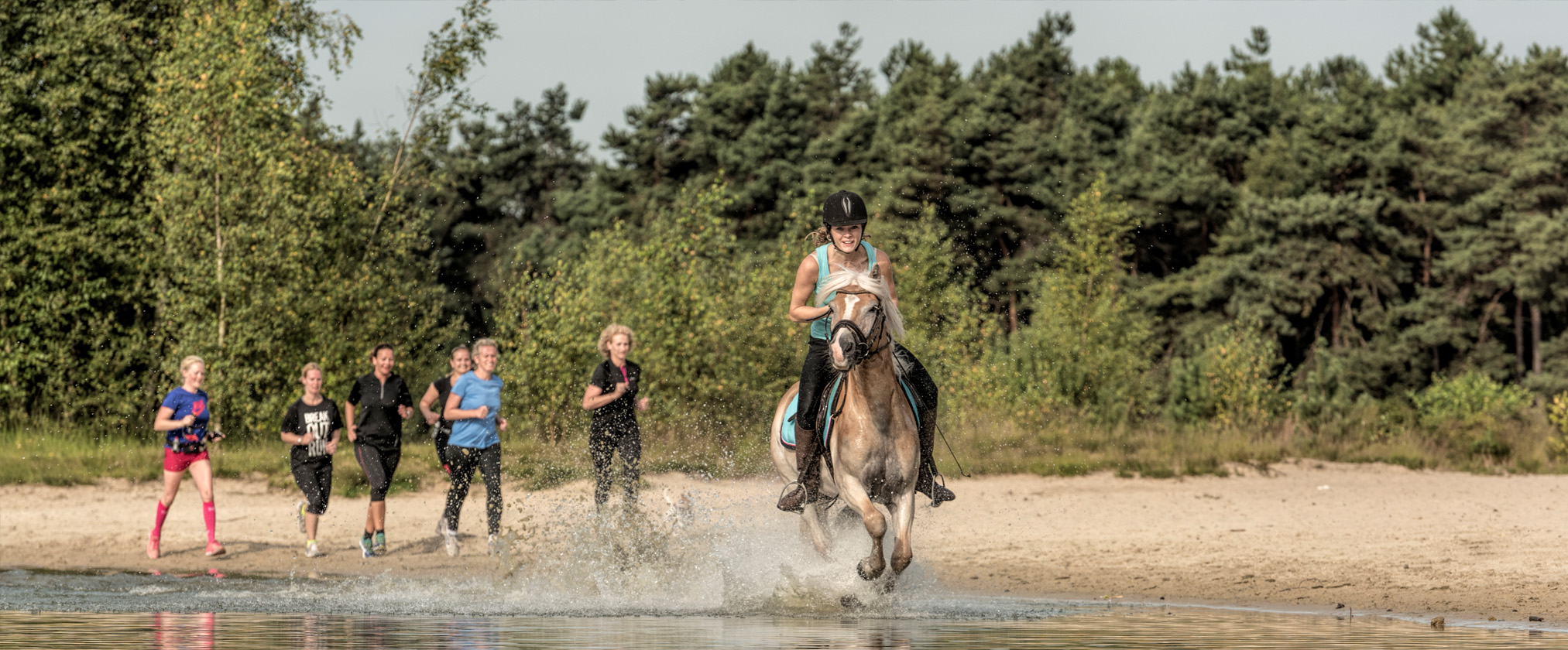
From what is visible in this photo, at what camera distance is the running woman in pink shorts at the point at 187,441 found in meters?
13.9

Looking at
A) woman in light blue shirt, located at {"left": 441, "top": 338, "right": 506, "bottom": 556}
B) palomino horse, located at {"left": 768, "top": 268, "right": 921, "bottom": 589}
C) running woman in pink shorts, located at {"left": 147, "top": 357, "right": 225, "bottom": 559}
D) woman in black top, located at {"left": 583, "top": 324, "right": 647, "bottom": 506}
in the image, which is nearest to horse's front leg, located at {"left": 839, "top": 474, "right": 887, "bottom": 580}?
palomino horse, located at {"left": 768, "top": 268, "right": 921, "bottom": 589}

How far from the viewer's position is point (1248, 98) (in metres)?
59.3

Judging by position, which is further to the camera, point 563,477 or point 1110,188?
point 1110,188

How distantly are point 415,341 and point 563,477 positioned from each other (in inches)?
400

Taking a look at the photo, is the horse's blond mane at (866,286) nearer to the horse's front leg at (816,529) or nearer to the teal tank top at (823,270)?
the teal tank top at (823,270)

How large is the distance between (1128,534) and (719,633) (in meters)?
8.11

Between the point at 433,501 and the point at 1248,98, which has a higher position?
the point at 1248,98

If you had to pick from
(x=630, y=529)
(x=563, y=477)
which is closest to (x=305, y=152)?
(x=563, y=477)

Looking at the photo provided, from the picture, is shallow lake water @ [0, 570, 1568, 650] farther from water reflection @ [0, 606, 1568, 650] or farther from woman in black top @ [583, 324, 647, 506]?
woman in black top @ [583, 324, 647, 506]

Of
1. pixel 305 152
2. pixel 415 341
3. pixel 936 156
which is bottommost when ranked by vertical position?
pixel 415 341

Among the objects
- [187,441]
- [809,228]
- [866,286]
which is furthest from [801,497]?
[809,228]

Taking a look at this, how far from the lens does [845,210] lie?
959 cm

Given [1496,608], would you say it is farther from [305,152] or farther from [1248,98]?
[1248,98]

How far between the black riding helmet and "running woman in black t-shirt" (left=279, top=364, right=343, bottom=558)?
6447 millimetres
